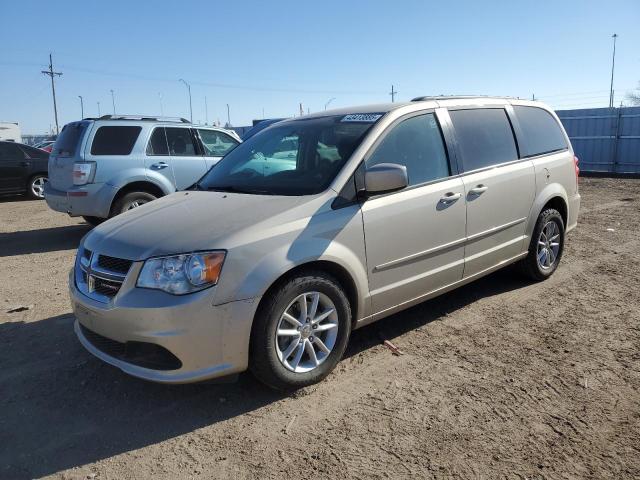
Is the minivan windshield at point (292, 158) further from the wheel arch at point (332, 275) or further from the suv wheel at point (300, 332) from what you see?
the suv wheel at point (300, 332)

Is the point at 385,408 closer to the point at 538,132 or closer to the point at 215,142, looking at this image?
the point at 538,132

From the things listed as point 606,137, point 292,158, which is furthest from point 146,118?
point 606,137

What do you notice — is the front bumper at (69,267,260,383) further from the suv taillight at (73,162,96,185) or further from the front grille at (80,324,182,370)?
the suv taillight at (73,162,96,185)

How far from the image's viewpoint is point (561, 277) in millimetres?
5691

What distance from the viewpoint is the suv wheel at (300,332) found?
10.2ft

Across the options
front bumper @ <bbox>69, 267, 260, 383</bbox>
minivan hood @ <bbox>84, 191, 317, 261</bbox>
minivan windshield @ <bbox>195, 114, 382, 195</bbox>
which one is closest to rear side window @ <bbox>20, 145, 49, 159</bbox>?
minivan windshield @ <bbox>195, 114, 382, 195</bbox>

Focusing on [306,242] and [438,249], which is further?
[438,249]

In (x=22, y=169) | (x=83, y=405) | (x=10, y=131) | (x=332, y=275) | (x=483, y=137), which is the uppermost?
(x=10, y=131)

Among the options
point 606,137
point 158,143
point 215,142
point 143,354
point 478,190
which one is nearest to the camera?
point 143,354

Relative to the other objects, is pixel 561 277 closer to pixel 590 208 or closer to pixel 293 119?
pixel 293 119

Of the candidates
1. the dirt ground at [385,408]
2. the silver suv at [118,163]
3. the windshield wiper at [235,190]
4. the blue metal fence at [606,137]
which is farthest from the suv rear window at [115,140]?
the blue metal fence at [606,137]

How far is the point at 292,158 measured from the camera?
13.9ft

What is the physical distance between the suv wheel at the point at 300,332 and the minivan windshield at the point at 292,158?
71 centimetres

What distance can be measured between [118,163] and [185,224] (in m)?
5.11
